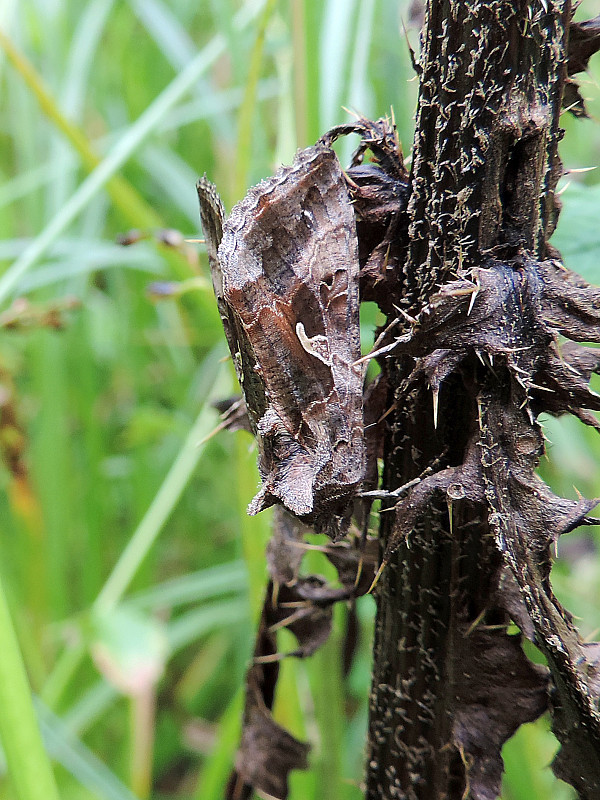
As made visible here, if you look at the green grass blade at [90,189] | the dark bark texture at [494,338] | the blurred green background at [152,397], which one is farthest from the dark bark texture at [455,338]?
the green grass blade at [90,189]

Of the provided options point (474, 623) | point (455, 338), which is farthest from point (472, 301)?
point (474, 623)

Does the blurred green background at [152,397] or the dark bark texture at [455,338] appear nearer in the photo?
the dark bark texture at [455,338]

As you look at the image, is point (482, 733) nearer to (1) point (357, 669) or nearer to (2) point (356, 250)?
(2) point (356, 250)

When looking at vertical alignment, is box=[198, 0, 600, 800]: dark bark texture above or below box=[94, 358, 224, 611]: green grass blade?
above

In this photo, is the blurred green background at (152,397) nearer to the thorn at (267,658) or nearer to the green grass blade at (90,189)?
the green grass blade at (90,189)

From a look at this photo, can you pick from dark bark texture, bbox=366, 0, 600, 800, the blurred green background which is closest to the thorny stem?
dark bark texture, bbox=366, 0, 600, 800

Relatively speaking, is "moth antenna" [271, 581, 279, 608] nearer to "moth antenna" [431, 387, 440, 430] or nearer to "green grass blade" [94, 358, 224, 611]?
"moth antenna" [431, 387, 440, 430]
